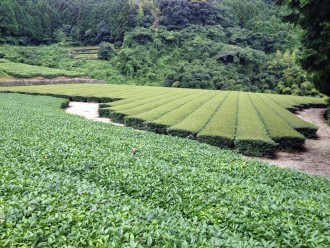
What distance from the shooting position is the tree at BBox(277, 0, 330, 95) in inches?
363

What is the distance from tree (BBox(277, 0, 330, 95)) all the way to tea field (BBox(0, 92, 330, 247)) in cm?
484

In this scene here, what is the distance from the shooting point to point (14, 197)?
424 centimetres

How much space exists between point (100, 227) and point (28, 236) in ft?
2.58

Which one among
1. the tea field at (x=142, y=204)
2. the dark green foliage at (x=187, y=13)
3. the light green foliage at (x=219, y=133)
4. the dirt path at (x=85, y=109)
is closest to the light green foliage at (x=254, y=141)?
the light green foliage at (x=219, y=133)

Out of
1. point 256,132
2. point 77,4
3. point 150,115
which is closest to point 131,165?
point 256,132

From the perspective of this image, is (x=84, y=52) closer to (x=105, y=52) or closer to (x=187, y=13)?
(x=105, y=52)

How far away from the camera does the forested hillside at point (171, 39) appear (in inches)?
2058

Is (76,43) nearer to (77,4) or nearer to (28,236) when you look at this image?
(77,4)

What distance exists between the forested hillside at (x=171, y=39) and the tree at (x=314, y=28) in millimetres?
36924

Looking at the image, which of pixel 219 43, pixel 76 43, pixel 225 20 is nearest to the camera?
pixel 219 43

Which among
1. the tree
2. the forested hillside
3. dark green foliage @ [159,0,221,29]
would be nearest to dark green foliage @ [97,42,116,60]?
the forested hillside

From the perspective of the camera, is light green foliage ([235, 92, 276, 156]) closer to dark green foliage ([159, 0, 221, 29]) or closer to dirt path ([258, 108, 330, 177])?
dirt path ([258, 108, 330, 177])

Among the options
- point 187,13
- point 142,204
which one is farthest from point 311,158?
point 187,13

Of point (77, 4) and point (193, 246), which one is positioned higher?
point (77, 4)
